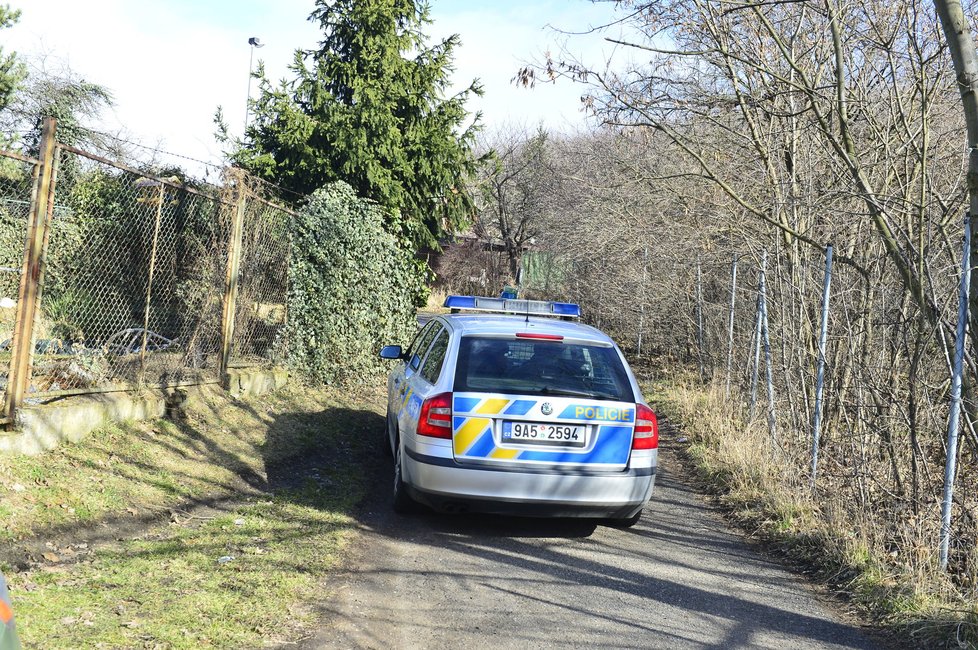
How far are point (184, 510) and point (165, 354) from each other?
98.5 inches

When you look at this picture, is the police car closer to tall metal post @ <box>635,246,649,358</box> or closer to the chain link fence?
the chain link fence

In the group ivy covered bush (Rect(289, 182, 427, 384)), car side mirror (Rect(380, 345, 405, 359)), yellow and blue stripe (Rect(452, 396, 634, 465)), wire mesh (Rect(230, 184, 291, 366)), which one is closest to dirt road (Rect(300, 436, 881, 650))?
yellow and blue stripe (Rect(452, 396, 634, 465))

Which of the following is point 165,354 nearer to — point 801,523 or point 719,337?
point 801,523

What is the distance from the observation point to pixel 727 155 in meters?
10.9

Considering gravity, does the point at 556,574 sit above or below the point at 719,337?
below

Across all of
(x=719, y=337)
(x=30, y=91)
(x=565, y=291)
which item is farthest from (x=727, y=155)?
(x=30, y=91)

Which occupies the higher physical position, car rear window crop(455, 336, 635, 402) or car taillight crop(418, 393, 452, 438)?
car rear window crop(455, 336, 635, 402)

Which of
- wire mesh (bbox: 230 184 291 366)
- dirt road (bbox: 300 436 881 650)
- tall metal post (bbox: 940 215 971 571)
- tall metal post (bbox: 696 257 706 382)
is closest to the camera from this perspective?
dirt road (bbox: 300 436 881 650)

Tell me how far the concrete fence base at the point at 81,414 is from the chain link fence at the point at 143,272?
0.53ft

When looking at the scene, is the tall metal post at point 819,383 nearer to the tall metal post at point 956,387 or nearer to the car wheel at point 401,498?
the tall metal post at point 956,387

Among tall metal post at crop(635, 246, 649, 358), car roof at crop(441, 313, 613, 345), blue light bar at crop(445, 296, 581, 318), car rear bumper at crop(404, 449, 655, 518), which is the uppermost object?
tall metal post at crop(635, 246, 649, 358)

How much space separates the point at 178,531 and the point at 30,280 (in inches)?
78.4

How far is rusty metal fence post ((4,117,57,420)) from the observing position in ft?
19.3

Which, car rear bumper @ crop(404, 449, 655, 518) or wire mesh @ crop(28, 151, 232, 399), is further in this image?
wire mesh @ crop(28, 151, 232, 399)
